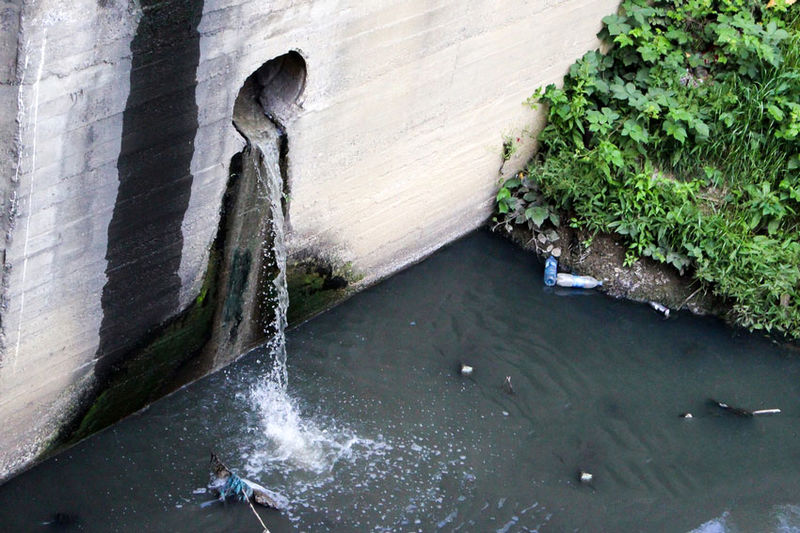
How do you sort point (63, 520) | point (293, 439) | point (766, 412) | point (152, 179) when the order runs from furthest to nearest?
1. point (766, 412)
2. point (293, 439)
3. point (63, 520)
4. point (152, 179)

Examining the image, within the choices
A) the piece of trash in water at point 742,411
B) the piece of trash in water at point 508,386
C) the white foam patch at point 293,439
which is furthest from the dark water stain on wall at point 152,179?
the piece of trash in water at point 742,411

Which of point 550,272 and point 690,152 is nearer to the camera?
point 550,272

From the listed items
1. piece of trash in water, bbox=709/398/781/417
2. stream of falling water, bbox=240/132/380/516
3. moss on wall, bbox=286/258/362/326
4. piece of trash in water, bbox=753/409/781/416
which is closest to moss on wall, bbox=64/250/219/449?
stream of falling water, bbox=240/132/380/516

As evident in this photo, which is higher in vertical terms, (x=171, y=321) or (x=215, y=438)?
(x=171, y=321)

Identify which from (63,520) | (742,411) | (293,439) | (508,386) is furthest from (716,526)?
(63,520)

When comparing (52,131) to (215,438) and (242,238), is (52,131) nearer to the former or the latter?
(242,238)

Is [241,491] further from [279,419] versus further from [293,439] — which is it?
[279,419]

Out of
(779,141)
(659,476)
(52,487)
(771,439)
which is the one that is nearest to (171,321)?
(52,487)

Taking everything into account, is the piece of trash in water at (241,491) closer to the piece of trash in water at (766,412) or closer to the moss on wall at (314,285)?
the moss on wall at (314,285)
